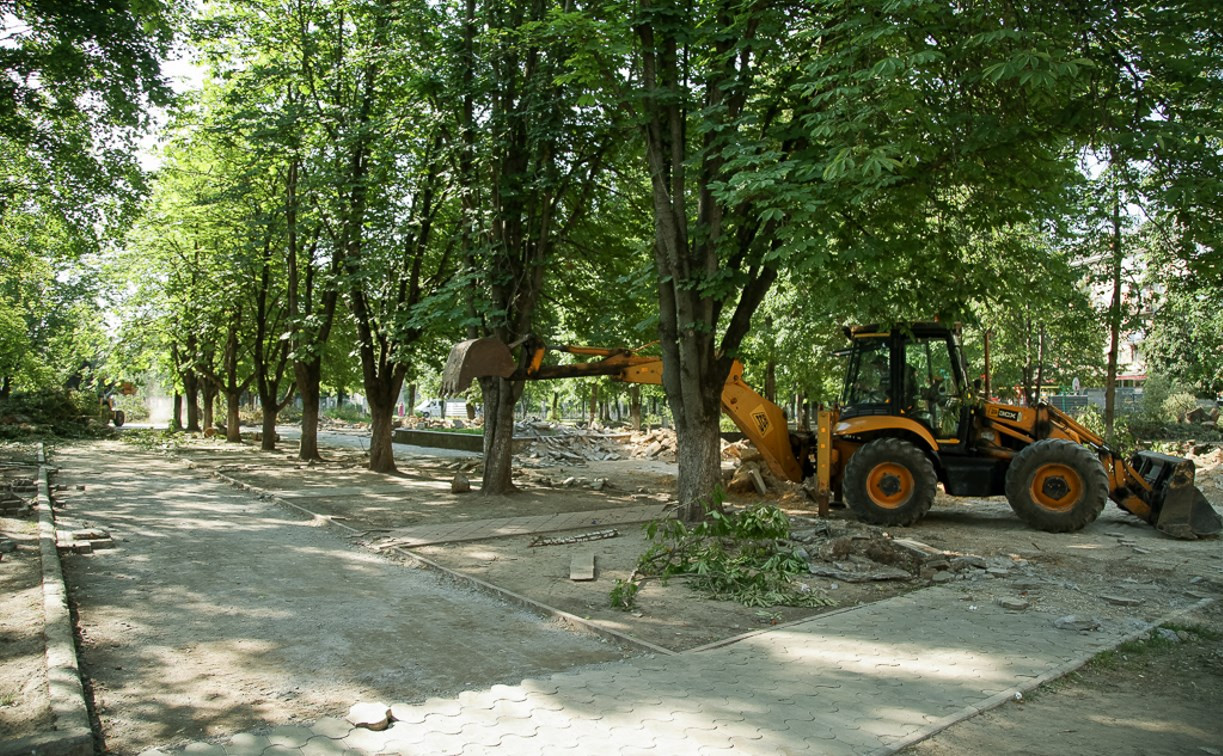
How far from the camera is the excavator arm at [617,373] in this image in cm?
1247

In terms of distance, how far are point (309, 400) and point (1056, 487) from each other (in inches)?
737

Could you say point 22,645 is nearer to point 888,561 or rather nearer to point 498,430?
point 888,561

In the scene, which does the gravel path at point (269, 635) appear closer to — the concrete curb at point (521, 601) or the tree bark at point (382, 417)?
the concrete curb at point (521, 601)

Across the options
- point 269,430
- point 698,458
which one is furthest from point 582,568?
point 269,430

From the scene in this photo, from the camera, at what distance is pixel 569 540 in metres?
10.7

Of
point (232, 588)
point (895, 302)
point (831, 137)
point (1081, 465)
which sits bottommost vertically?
point (232, 588)

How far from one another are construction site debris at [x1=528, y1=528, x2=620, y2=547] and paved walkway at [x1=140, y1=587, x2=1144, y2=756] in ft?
Result: 14.4

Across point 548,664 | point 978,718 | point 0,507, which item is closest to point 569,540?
point 548,664

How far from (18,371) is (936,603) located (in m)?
46.4

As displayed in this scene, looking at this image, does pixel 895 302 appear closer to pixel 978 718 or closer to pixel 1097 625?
pixel 1097 625

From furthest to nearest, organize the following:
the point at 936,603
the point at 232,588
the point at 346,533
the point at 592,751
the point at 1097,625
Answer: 1. the point at 346,533
2. the point at 232,588
3. the point at 936,603
4. the point at 1097,625
5. the point at 592,751

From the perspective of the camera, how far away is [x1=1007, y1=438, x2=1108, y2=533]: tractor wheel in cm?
1150

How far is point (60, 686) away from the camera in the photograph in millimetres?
4926

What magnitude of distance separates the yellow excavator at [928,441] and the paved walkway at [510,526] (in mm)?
1965
